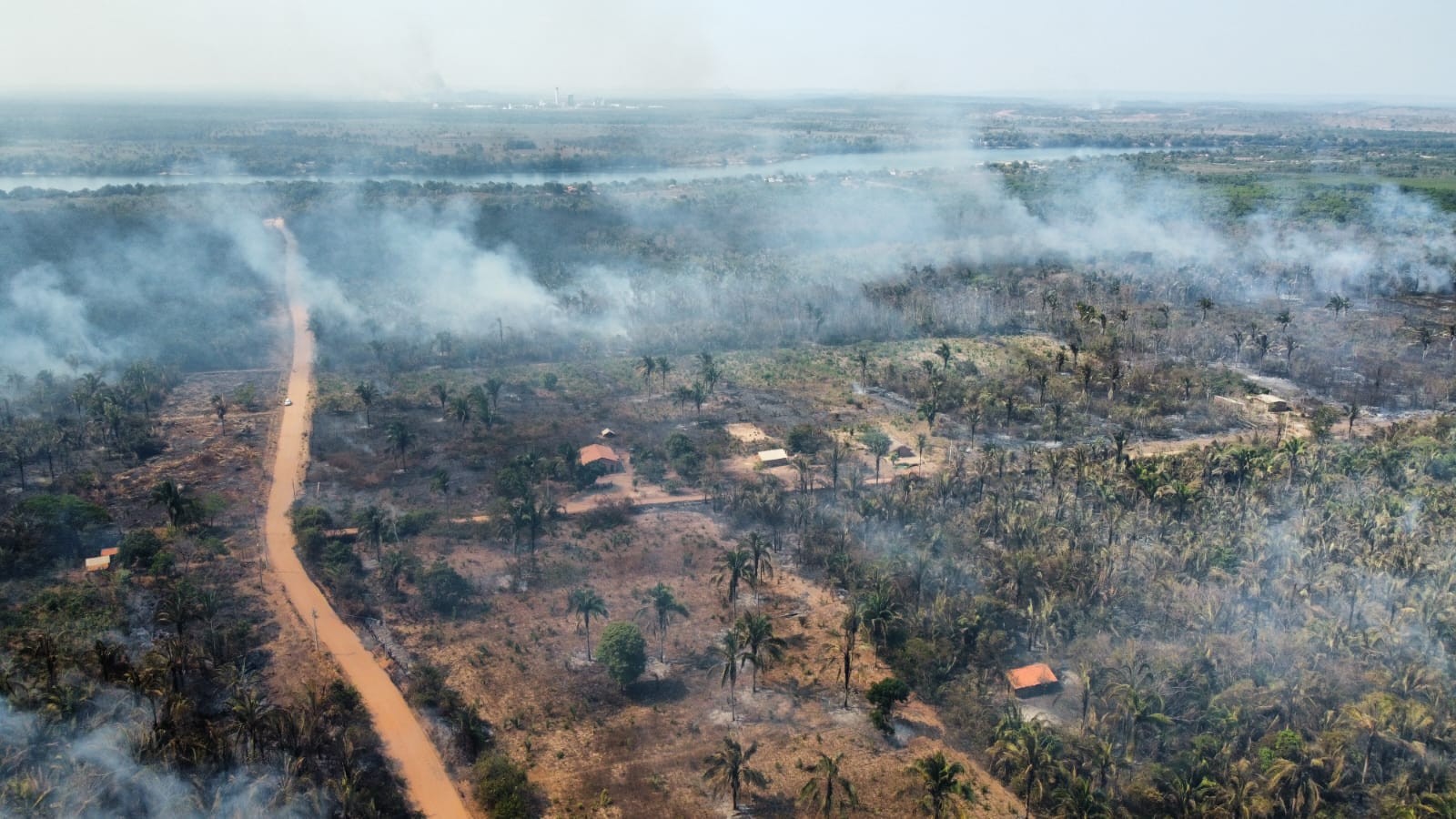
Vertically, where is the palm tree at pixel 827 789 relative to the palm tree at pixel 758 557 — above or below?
below

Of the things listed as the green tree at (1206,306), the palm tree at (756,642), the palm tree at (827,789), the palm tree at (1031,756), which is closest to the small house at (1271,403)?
the green tree at (1206,306)

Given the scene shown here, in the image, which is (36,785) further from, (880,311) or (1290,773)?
(880,311)

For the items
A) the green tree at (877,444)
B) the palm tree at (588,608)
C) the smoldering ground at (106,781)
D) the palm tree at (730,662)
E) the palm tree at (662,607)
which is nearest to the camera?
the smoldering ground at (106,781)

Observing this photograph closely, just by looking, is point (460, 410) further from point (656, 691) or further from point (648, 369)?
point (656, 691)

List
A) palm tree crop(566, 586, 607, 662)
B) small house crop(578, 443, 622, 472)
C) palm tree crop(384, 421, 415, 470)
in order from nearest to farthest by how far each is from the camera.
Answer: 1. palm tree crop(566, 586, 607, 662)
2. palm tree crop(384, 421, 415, 470)
3. small house crop(578, 443, 622, 472)

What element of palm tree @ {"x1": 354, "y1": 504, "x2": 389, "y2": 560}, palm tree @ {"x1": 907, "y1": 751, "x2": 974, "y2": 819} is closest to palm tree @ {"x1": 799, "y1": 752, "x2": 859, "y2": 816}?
palm tree @ {"x1": 907, "y1": 751, "x2": 974, "y2": 819}

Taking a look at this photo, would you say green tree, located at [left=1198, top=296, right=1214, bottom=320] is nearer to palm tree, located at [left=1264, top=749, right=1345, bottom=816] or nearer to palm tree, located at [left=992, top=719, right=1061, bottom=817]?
palm tree, located at [left=1264, top=749, right=1345, bottom=816]

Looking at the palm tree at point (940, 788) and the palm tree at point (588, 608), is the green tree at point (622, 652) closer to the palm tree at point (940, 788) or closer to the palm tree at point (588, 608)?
the palm tree at point (588, 608)
